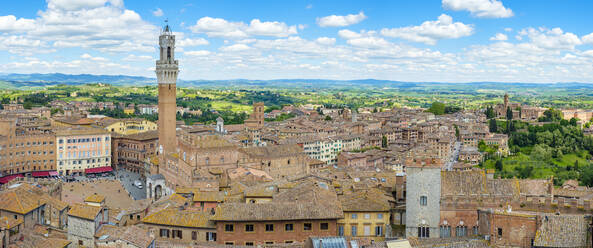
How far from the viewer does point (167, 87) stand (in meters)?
80.4

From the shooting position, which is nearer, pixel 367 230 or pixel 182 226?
pixel 182 226

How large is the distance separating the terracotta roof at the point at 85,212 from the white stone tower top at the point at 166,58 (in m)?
43.6

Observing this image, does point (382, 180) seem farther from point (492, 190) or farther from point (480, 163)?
point (480, 163)

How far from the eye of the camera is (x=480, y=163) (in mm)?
108562

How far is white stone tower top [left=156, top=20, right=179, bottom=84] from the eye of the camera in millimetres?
79750

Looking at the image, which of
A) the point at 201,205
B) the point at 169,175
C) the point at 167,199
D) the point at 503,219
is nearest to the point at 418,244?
the point at 503,219

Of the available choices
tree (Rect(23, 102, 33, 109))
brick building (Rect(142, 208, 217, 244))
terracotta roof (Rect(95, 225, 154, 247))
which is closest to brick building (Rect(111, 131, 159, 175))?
brick building (Rect(142, 208, 217, 244))

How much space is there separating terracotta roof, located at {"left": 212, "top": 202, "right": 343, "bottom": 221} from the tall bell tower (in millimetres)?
44667

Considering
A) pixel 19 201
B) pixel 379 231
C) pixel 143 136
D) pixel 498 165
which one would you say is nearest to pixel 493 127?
pixel 498 165

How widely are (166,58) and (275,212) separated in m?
48.7

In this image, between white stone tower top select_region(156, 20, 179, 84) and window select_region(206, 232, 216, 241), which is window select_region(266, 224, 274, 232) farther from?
white stone tower top select_region(156, 20, 179, 84)

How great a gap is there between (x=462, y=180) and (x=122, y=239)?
22228 millimetres

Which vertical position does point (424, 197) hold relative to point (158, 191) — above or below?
above

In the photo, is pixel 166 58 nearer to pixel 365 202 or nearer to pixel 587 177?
pixel 365 202
